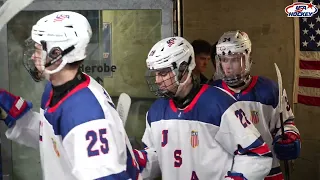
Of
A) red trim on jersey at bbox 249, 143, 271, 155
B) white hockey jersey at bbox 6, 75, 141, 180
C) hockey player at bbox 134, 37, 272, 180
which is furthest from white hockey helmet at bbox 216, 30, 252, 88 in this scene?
white hockey jersey at bbox 6, 75, 141, 180

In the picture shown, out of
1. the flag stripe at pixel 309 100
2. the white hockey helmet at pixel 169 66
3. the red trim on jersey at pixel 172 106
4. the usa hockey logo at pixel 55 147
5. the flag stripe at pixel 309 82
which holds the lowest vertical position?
the flag stripe at pixel 309 100

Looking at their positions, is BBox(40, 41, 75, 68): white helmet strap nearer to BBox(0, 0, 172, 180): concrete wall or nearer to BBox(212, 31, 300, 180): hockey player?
BBox(0, 0, 172, 180): concrete wall

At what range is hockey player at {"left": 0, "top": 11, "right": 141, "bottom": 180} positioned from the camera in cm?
170

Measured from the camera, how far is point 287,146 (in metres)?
2.98

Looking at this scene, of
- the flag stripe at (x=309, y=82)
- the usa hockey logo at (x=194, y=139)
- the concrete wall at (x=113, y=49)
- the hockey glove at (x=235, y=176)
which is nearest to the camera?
the hockey glove at (x=235, y=176)

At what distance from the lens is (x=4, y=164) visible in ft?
9.59

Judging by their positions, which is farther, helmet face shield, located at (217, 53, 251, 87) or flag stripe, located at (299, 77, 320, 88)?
flag stripe, located at (299, 77, 320, 88)

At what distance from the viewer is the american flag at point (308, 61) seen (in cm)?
411

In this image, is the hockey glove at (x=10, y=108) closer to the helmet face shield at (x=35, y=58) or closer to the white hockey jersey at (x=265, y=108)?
the helmet face shield at (x=35, y=58)

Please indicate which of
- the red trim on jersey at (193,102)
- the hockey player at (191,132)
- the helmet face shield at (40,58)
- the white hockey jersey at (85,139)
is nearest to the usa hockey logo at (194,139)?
the hockey player at (191,132)

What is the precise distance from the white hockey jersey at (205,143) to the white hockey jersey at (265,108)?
604 millimetres

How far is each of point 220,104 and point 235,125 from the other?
122 millimetres

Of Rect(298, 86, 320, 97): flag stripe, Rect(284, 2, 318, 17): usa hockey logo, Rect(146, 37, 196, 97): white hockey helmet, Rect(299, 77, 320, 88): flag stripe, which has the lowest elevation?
Rect(298, 86, 320, 97): flag stripe

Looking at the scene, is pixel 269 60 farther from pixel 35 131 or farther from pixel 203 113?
pixel 35 131
